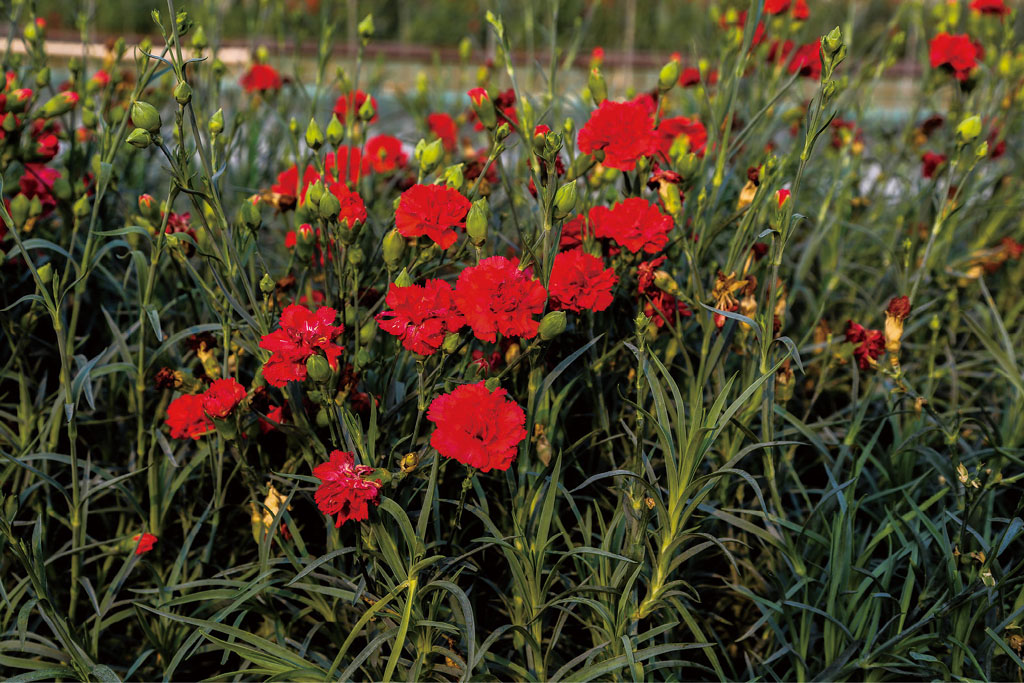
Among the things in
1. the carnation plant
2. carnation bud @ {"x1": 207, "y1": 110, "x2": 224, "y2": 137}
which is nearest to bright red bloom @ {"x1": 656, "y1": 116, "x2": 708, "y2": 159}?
the carnation plant

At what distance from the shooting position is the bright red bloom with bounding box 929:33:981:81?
193cm

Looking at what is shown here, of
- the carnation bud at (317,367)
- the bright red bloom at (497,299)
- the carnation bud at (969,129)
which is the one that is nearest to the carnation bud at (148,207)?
the carnation bud at (317,367)

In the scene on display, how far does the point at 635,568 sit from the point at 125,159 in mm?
1666

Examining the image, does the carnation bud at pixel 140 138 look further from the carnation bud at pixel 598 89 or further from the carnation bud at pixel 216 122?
the carnation bud at pixel 598 89

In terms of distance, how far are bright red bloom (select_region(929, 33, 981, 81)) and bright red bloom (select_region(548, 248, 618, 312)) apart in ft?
4.14

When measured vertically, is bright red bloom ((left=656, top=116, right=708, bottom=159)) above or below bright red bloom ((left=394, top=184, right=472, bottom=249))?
above

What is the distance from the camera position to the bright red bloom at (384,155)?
1.83 metres

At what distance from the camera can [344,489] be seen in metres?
1.03

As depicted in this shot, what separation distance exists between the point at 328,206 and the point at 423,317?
237 mm

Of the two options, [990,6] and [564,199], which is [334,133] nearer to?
[564,199]

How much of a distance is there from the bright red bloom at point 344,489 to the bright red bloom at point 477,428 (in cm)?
11

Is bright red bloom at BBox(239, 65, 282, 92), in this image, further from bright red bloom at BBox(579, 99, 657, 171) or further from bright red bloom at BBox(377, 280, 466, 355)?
bright red bloom at BBox(377, 280, 466, 355)

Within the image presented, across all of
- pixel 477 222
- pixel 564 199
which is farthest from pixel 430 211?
pixel 564 199

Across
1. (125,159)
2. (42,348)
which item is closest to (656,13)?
(125,159)
